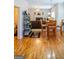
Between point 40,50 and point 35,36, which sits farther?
point 35,36

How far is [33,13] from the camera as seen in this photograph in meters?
20.1

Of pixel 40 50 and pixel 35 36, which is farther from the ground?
pixel 35 36

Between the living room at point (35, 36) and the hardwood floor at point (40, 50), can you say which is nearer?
the hardwood floor at point (40, 50)

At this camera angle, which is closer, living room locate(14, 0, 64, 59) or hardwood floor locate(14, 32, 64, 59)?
hardwood floor locate(14, 32, 64, 59)
